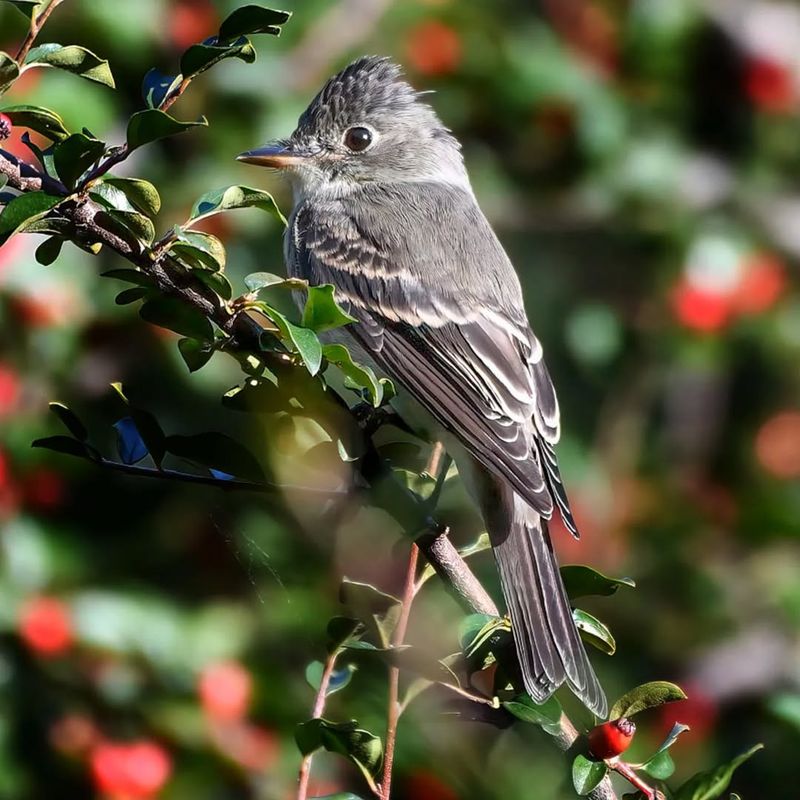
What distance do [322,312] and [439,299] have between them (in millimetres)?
1348

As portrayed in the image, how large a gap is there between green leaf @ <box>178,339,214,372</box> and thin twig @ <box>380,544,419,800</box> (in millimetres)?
395

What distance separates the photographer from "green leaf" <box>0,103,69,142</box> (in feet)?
5.78

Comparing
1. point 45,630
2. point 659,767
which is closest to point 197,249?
point 659,767

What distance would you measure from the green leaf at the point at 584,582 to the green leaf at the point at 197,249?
67cm

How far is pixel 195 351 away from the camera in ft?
6.23

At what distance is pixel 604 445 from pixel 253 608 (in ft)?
4.19

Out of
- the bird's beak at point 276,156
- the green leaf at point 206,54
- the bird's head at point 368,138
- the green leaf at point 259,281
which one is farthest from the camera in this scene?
the bird's head at point 368,138

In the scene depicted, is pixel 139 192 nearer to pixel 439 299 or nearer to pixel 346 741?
pixel 346 741

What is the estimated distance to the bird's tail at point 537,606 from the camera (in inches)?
76.7

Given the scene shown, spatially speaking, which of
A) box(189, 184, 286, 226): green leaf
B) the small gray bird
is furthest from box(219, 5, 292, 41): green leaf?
the small gray bird

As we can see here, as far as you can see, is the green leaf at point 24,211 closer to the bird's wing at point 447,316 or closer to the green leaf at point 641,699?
the green leaf at point 641,699

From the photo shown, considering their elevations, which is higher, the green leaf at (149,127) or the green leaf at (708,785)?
the green leaf at (149,127)

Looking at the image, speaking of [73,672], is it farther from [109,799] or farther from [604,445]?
[604,445]

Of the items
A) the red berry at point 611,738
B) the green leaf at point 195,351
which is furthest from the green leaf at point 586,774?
the green leaf at point 195,351
